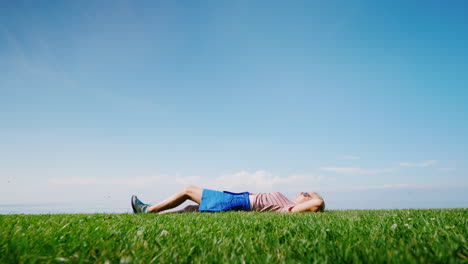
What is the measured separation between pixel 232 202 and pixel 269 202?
1.03 m

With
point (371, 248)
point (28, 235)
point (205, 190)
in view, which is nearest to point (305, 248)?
point (371, 248)

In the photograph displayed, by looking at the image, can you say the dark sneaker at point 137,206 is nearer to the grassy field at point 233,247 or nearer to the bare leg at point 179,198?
the bare leg at point 179,198

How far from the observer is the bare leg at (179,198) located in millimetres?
6754

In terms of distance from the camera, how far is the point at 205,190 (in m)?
7.17

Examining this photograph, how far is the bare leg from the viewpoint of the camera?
6754 mm

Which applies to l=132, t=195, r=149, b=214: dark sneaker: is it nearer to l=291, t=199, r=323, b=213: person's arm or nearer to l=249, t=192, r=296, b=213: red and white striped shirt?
l=249, t=192, r=296, b=213: red and white striped shirt

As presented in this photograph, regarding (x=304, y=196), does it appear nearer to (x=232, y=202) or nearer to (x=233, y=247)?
(x=232, y=202)

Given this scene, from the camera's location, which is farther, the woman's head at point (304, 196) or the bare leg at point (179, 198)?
the woman's head at point (304, 196)

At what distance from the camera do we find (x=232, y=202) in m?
7.43

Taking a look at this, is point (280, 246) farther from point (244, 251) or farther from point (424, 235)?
point (424, 235)

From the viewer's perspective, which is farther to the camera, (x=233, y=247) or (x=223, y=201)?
(x=223, y=201)

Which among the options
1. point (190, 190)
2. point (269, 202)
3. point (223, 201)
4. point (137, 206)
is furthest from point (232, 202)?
point (137, 206)

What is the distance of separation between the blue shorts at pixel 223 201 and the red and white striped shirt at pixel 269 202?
191 millimetres

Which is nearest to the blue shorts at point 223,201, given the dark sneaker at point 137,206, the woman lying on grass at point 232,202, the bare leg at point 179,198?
the woman lying on grass at point 232,202
